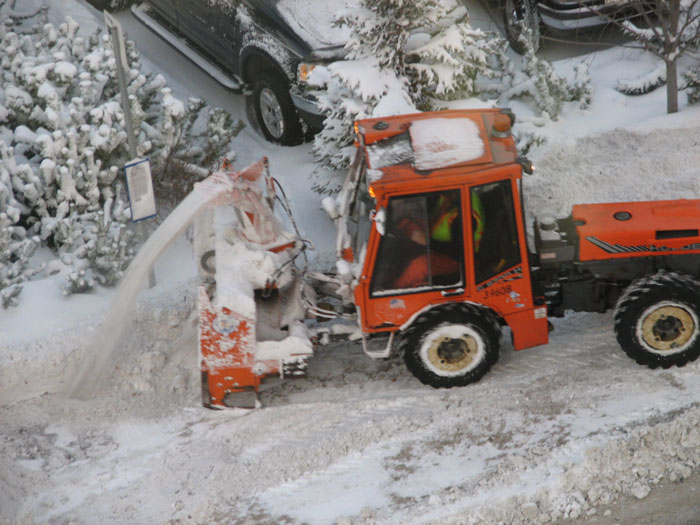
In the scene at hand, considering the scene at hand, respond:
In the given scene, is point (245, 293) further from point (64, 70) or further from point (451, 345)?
point (64, 70)

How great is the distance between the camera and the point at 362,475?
557 centimetres

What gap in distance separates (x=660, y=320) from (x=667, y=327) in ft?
0.28

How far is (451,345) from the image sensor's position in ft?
20.7

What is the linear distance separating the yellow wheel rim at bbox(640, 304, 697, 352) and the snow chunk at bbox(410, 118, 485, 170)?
6.18 ft

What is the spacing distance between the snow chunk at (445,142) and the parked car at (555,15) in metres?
4.68

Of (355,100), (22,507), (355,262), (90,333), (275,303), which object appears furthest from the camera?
(355,100)

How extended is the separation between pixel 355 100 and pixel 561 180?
2.76 m

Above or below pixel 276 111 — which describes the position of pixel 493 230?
below

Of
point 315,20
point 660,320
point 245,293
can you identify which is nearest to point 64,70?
point 315,20

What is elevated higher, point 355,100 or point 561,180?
point 355,100

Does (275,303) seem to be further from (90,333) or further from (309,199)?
(309,199)

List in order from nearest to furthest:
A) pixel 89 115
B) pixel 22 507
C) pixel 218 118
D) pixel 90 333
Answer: pixel 22 507 < pixel 90 333 < pixel 89 115 < pixel 218 118

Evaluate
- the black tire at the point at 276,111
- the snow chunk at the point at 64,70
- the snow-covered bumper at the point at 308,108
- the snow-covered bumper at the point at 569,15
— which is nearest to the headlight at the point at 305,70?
the snow-covered bumper at the point at 308,108

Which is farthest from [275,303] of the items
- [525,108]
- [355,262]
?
[525,108]
